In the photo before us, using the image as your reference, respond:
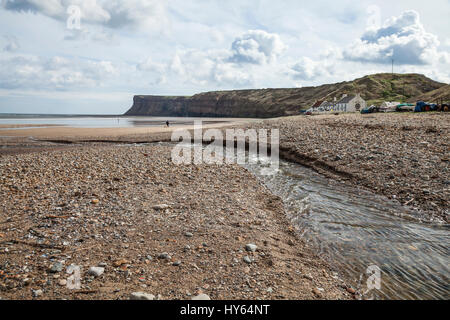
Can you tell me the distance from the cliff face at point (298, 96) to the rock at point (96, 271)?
97.9 meters

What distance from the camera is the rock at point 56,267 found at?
462cm

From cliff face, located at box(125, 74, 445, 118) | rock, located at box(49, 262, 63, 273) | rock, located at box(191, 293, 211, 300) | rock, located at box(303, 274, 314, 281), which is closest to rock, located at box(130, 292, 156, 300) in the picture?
rock, located at box(191, 293, 211, 300)

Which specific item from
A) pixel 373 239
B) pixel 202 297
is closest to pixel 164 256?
pixel 202 297

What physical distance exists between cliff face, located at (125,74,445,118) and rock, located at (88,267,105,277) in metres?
97.9

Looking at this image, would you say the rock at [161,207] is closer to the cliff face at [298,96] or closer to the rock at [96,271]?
the rock at [96,271]

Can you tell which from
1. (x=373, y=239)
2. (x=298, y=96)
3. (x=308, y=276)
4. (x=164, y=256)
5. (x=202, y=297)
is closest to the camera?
(x=202, y=297)

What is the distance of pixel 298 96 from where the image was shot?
4973 inches

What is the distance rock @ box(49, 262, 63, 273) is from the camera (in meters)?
4.62

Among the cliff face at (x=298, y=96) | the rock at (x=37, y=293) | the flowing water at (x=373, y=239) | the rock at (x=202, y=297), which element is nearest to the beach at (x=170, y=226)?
the rock at (x=37, y=293)

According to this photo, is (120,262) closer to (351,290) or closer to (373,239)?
(351,290)

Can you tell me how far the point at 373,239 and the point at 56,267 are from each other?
7845 mm

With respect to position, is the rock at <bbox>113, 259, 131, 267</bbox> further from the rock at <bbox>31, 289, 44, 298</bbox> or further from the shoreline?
the shoreline

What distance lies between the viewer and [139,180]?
1078 centimetres
